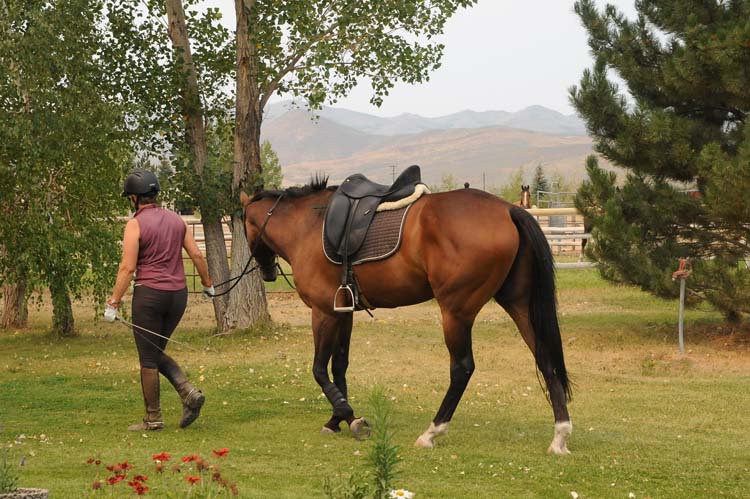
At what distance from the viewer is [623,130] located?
16.1m

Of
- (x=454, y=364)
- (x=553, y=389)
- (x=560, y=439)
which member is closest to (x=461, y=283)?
(x=454, y=364)

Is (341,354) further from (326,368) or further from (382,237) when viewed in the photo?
(382,237)

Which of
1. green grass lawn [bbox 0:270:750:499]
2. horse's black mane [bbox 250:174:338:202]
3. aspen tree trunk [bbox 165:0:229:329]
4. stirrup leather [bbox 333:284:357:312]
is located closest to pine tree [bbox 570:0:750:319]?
green grass lawn [bbox 0:270:750:499]

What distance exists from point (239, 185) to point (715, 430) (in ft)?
30.6

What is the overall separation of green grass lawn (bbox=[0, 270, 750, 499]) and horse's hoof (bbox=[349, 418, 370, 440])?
104 mm

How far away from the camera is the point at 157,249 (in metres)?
8.57

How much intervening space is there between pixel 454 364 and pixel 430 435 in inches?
23.1

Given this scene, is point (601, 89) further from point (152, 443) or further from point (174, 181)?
point (152, 443)

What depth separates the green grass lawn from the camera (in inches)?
274

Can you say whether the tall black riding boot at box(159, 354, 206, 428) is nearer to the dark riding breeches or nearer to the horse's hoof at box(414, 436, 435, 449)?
the dark riding breeches

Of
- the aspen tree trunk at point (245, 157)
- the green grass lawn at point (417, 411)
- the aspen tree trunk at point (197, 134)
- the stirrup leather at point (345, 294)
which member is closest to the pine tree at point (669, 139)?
the green grass lawn at point (417, 411)

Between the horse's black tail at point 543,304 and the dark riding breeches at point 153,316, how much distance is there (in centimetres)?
293

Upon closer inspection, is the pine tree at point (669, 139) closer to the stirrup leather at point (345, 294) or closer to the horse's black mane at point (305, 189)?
the horse's black mane at point (305, 189)

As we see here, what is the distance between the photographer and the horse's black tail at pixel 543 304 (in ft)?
26.3
